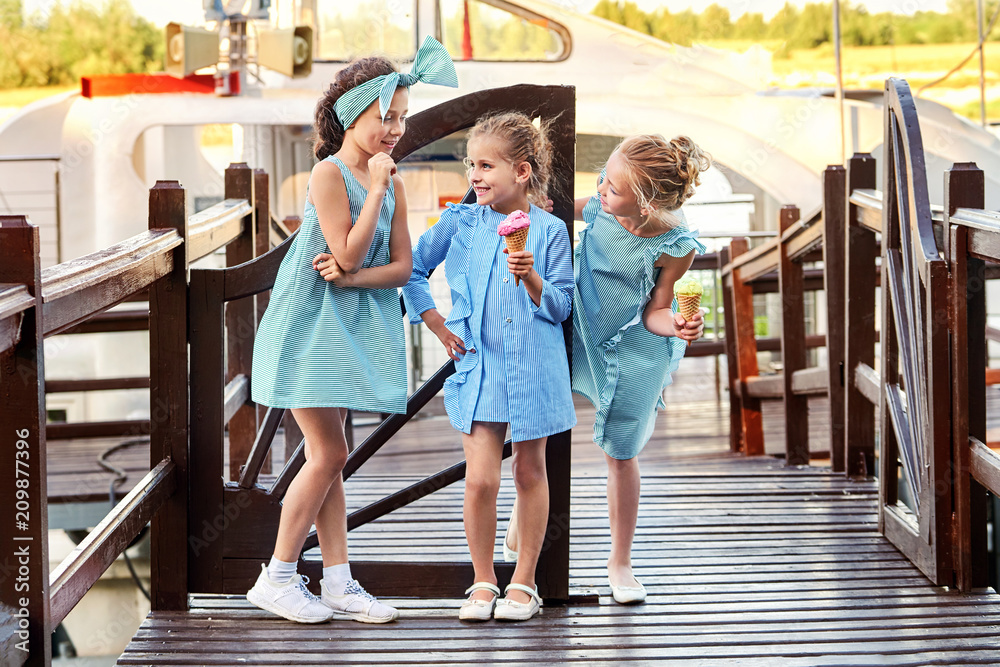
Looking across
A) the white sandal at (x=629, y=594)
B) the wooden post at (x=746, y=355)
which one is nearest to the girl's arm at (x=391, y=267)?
the white sandal at (x=629, y=594)

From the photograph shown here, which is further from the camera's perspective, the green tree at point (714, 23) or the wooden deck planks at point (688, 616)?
the green tree at point (714, 23)

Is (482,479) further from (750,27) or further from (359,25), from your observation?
(750,27)

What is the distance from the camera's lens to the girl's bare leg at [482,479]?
2369 millimetres

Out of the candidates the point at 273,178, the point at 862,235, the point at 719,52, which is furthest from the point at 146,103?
the point at 862,235

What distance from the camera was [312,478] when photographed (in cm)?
234

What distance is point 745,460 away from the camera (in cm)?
467

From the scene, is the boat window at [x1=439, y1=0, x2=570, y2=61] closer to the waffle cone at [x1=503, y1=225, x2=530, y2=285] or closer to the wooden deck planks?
the wooden deck planks

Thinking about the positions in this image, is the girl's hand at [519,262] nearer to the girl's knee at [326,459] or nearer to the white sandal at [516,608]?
the girl's knee at [326,459]

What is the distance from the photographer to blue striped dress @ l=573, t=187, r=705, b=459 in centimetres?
252

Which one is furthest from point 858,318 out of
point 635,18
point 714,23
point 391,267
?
point 714,23

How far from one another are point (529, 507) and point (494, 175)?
0.78 meters

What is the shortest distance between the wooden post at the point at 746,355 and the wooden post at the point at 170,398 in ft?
10.6

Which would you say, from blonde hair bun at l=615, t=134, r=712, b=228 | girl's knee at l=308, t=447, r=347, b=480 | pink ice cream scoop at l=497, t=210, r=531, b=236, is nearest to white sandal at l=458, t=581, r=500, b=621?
girl's knee at l=308, t=447, r=347, b=480

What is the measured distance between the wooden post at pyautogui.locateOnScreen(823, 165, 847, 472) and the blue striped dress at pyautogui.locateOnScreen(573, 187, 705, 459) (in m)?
1.45
